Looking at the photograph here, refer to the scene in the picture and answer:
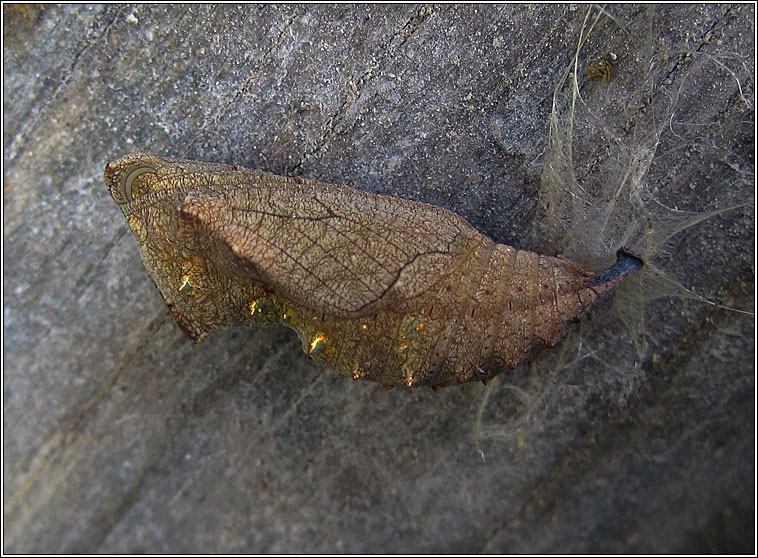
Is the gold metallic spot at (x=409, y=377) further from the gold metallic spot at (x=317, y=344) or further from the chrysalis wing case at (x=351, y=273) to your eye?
the gold metallic spot at (x=317, y=344)

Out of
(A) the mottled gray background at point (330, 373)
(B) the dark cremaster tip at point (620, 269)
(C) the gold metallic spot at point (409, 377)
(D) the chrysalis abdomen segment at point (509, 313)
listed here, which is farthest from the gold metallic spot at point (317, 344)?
(B) the dark cremaster tip at point (620, 269)

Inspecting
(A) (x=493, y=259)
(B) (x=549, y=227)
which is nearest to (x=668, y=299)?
(B) (x=549, y=227)

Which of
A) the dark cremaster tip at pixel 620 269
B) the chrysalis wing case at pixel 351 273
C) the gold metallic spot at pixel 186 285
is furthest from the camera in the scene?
the dark cremaster tip at pixel 620 269

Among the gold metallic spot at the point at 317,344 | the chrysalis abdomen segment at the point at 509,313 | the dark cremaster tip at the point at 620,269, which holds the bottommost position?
the dark cremaster tip at the point at 620,269

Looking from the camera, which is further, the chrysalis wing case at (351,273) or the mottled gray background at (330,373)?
the mottled gray background at (330,373)

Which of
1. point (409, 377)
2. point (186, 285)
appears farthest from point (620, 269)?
point (186, 285)

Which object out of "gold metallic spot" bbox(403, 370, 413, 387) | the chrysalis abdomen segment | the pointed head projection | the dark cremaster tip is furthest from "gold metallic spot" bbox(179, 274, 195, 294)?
the dark cremaster tip
